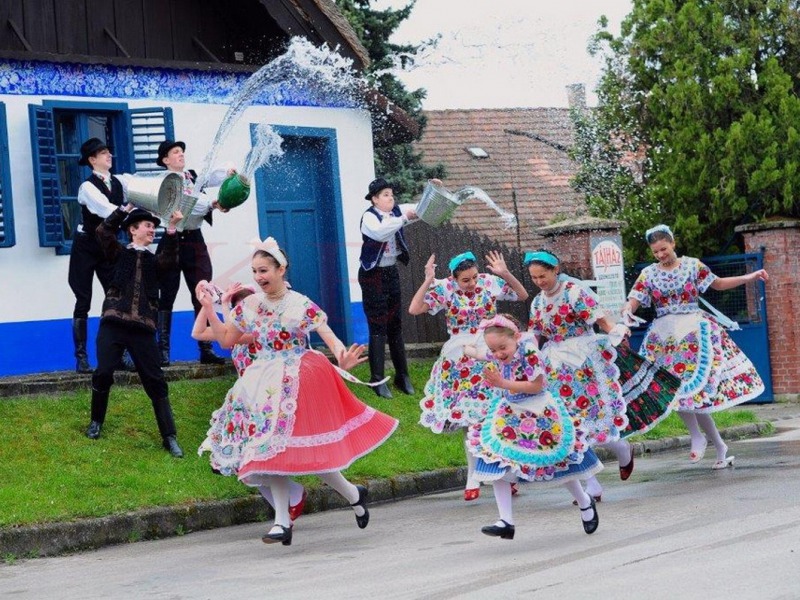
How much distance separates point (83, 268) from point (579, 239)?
7.54m

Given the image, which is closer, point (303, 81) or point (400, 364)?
point (400, 364)

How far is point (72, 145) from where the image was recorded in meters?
16.9

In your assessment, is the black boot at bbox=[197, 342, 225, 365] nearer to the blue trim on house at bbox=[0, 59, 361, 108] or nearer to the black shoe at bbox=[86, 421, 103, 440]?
the blue trim on house at bbox=[0, 59, 361, 108]

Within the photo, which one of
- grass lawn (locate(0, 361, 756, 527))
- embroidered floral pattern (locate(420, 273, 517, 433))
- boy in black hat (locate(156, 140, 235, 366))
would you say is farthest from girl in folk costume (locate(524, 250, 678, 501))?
boy in black hat (locate(156, 140, 235, 366))

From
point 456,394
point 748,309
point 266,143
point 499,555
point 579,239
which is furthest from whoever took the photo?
point 748,309

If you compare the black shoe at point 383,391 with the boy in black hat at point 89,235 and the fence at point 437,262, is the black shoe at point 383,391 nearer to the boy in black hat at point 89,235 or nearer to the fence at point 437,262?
the boy in black hat at point 89,235

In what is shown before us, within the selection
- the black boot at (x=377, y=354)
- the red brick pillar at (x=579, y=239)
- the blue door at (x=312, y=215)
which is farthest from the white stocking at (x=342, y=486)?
the red brick pillar at (x=579, y=239)

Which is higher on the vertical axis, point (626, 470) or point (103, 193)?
point (103, 193)

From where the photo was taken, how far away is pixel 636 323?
1251cm

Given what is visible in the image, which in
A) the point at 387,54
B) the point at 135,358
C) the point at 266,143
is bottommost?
the point at 135,358

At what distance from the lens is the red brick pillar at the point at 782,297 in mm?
21188

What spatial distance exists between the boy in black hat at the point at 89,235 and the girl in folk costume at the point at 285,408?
184 inches

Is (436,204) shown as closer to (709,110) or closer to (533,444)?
(533,444)

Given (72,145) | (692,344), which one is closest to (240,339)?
(692,344)
